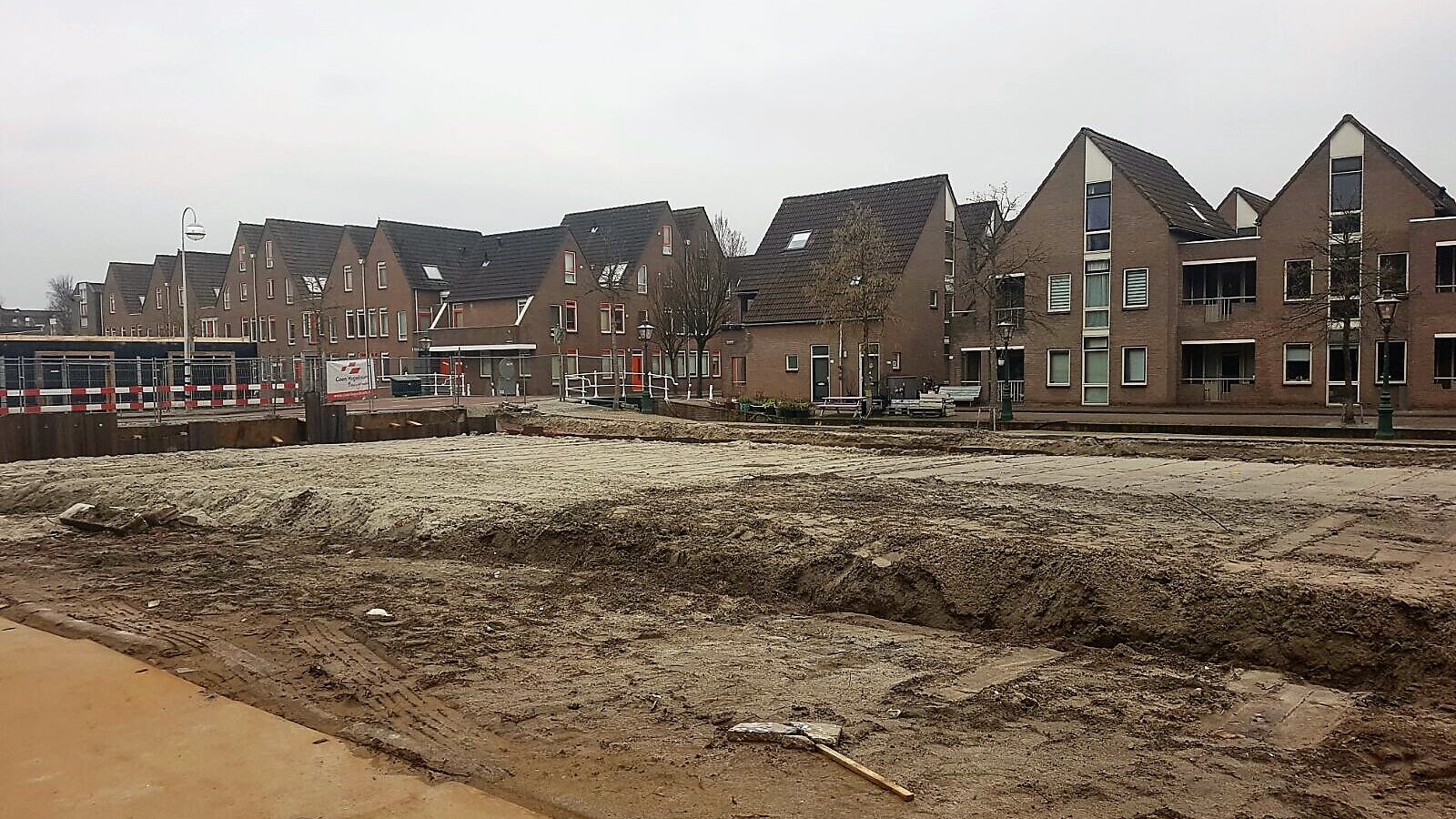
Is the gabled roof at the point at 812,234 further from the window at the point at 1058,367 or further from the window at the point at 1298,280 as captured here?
the window at the point at 1298,280

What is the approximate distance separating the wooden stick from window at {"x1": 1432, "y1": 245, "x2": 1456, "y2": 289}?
127 feet

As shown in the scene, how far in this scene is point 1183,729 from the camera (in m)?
5.72

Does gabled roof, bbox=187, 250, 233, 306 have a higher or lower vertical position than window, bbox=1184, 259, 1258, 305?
higher

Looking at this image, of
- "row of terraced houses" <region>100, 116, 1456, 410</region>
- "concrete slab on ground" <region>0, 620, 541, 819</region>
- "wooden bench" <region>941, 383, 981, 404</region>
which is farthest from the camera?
"wooden bench" <region>941, 383, 981, 404</region>

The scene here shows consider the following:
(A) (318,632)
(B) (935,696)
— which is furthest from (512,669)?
(B) (935,696)

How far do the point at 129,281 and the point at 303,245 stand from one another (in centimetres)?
2579

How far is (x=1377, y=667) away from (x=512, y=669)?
219 inches

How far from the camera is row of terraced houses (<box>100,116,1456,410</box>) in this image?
3725 cm

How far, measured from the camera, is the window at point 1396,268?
34.3 meters

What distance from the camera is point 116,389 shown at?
107ft

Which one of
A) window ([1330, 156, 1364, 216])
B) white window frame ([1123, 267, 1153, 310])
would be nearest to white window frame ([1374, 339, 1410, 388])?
window ([1330, 156, 1364, 216])

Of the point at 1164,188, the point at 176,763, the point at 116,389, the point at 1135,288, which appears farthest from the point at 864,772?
the point at 1164,188

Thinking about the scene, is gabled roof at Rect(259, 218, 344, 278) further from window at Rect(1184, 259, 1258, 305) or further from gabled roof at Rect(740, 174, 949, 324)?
window at Rect(1184, 259, 1258, 305)

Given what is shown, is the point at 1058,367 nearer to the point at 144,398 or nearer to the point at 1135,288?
the point at 1135,288
